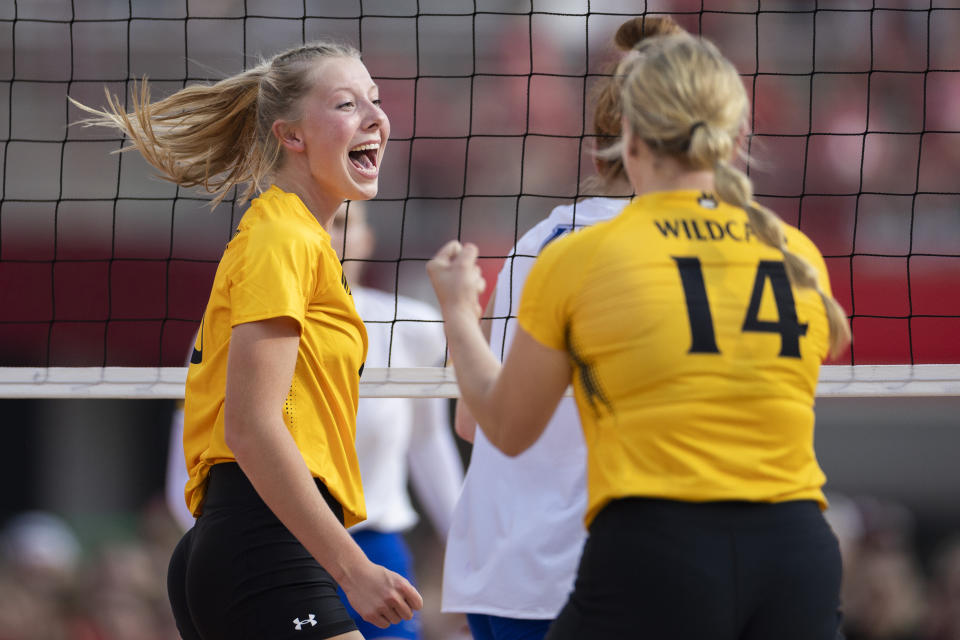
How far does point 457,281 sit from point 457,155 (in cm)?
703

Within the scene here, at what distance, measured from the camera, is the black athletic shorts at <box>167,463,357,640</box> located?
7.04ft

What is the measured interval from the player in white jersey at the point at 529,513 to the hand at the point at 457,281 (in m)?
0.70

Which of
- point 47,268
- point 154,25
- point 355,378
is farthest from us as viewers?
point 154,25

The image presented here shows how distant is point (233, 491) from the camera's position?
225cm

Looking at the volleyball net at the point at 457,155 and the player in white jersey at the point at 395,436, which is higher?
the volleyball net at the point at 457,155

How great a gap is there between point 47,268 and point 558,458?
251 inches

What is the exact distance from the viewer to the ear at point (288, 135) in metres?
2.54

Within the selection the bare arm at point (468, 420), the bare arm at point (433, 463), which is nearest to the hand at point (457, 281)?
the bare arm at point (468, 420)

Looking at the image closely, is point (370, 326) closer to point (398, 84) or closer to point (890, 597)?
point (890, 597)

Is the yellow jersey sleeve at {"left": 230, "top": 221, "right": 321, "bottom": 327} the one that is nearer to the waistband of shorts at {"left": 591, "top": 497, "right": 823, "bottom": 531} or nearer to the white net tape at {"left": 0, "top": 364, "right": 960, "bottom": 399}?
the waistband of shorts at {"left": 591, "top": 497, "right": 823, "bottom": 531}

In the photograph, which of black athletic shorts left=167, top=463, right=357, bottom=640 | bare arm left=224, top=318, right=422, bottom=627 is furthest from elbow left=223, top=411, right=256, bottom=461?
black athletic shorts left=167, top=463, right=357, bottom=640

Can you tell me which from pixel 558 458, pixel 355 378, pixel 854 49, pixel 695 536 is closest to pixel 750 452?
pixel 695 536

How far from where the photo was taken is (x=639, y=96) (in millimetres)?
1970

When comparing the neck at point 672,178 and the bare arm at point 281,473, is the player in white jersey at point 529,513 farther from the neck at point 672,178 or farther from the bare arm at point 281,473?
the neck at point 672,178
